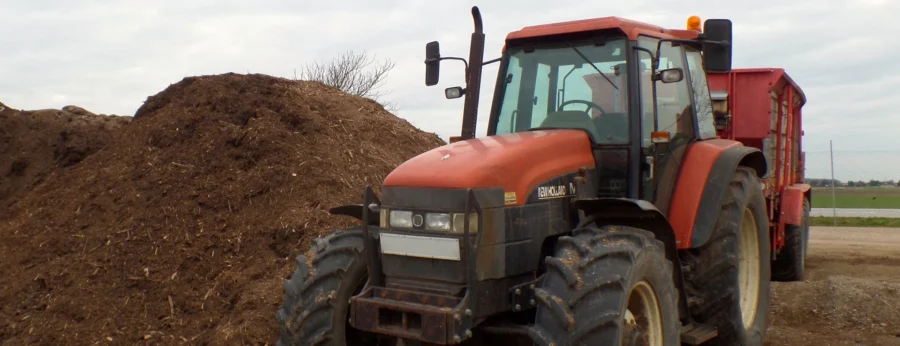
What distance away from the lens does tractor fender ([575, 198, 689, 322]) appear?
4.64m

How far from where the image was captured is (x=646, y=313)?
4.66m

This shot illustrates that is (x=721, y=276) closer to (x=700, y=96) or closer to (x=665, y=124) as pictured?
(x=665, y=124)

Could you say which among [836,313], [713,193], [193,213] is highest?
[713,193]

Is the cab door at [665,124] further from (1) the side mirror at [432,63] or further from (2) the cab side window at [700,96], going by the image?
(1) the side mirror at [432,63]

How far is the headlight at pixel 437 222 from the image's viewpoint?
4.38m

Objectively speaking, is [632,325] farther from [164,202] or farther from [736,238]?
[164,202]

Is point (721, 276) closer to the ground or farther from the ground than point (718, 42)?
closer to the ground

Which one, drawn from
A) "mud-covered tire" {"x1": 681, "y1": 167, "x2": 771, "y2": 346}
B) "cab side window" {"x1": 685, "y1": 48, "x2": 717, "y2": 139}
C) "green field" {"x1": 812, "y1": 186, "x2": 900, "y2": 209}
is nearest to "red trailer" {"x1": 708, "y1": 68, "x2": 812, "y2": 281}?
"cab side window" {"x1": 685, "y1": 48, "x2": 717, "y2": 139}

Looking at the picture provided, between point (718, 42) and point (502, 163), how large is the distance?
65.5 inches

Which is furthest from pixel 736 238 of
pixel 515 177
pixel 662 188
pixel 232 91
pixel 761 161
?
pixel 232 91

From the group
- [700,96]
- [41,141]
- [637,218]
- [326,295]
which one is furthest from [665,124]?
[41,141]

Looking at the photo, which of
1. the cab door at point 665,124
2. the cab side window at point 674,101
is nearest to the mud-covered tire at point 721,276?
the cab door at point 665,124

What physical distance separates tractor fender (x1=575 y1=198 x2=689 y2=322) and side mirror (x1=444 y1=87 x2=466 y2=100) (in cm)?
130

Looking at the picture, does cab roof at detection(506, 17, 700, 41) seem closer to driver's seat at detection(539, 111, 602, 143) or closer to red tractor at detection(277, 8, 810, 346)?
red tractor at detection(277, 8, 810, 346)
